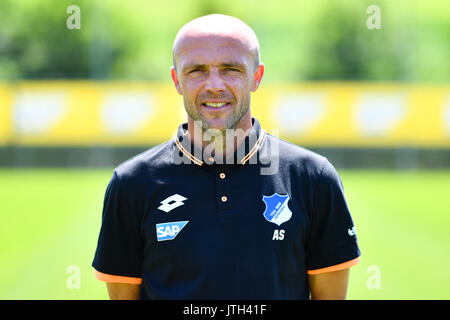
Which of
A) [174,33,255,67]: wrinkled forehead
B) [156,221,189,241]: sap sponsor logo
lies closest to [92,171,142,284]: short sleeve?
[156,221,189,241]: sap sponsor logo

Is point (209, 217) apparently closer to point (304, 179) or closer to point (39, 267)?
point (304, 179)

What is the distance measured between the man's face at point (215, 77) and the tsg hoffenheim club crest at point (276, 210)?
322mm

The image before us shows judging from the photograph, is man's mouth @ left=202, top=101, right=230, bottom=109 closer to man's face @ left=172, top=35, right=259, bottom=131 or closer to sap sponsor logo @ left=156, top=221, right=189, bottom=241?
man's face @ left=172, top=35, right=259, bottom=131

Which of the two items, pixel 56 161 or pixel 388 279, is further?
pixel 56 161

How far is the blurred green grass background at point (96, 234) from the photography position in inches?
269

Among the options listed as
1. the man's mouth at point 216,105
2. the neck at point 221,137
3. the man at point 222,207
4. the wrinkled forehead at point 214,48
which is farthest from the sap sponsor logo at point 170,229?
the wrinkled forehead at point 214,48

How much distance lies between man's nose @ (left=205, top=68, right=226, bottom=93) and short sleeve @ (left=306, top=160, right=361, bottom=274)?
51 centimetres

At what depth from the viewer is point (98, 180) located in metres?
15.5

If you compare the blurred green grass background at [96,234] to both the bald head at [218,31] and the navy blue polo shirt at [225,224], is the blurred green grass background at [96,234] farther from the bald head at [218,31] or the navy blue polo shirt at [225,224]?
the bald head at [218,31]

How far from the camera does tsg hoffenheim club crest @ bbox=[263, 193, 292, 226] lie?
2471mm

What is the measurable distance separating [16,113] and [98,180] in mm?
4024

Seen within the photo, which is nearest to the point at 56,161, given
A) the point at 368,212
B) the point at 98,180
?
the point at 98,180

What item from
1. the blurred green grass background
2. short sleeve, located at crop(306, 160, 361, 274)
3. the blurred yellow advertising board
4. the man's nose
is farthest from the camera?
the blurred yellow advertising board

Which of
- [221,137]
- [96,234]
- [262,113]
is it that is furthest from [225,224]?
[262,113]
